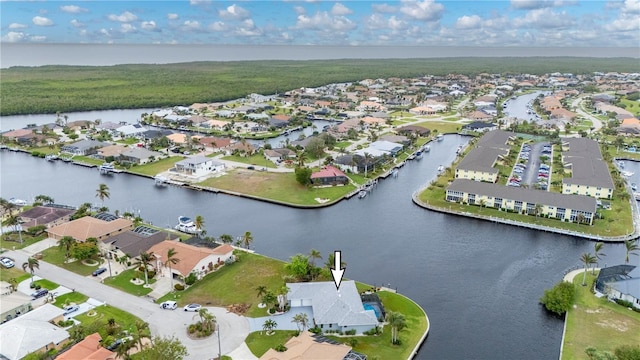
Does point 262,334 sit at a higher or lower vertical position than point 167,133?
lower

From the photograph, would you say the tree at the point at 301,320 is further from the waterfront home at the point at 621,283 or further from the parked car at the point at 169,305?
the waterfront home at the point at 621,283

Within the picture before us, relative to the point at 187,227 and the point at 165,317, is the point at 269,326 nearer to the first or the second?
the point at 165,317

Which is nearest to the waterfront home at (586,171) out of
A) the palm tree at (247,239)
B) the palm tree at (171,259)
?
the palm tree at (247,239)

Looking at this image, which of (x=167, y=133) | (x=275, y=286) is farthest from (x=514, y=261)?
(x=167, y=133)

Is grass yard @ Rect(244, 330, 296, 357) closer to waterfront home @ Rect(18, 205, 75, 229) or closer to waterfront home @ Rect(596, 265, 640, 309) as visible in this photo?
waterfront home @ Rect(596, 265, 640, 309)

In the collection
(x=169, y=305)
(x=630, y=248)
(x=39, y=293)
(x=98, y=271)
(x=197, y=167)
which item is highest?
(x=197, y=167)

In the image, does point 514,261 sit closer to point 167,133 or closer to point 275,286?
point 275,286

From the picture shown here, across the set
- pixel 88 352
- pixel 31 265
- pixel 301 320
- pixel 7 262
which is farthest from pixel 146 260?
pixel 301 320
